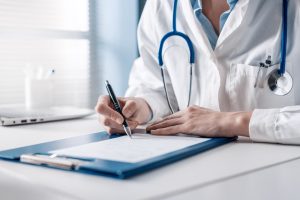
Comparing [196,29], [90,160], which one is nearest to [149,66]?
[196,29]

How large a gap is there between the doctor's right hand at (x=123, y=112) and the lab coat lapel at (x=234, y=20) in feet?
0.89

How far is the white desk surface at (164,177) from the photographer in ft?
1.73

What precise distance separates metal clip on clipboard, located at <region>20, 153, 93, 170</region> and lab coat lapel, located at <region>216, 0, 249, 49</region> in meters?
0.61

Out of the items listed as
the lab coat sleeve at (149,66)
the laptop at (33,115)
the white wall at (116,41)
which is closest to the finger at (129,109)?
the lab coat sleeve at (149,66)

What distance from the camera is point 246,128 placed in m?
0.89

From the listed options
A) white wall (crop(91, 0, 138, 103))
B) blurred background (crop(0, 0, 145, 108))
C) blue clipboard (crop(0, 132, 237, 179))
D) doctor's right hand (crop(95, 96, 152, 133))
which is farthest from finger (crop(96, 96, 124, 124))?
white wall (crop(91, 0, 138, 103))

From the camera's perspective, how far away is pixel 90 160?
0.66 meters

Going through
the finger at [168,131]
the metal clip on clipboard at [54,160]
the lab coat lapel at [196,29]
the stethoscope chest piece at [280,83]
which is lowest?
the finger at [168,131]

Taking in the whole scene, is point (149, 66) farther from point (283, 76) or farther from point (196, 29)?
point (283, 76)

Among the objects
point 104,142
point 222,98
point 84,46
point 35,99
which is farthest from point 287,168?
point 84,46

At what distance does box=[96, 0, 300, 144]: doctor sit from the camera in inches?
35.7

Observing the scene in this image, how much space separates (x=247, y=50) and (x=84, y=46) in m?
1.03

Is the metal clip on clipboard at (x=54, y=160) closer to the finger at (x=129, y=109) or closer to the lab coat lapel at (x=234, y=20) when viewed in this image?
the finger at (x=129, y=109)

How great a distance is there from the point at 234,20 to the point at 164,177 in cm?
65
